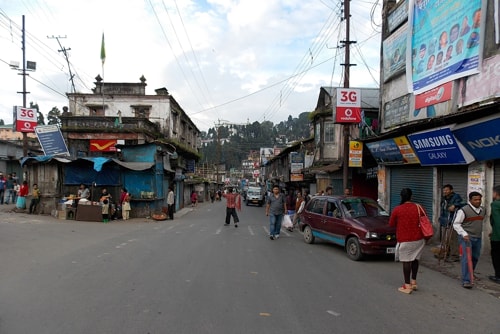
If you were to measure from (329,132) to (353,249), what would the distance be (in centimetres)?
1919

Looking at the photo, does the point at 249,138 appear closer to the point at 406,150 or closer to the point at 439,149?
the point at 406,150

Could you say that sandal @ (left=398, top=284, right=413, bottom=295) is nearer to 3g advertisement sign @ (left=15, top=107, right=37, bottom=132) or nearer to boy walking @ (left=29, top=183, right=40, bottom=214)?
boy walking @ (left=29, top=183, right=40, bottom=214)

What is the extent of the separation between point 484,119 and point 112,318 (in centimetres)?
901

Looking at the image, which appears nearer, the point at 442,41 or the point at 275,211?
the point at 442,41

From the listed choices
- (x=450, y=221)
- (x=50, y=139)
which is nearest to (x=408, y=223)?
(x=450, y=221)

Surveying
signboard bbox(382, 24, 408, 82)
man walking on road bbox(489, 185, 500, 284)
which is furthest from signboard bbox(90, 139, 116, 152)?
man walking on road bbox(489, 185, 500, 284)

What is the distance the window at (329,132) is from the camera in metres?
27.5

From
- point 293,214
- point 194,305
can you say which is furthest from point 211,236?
point 194,305

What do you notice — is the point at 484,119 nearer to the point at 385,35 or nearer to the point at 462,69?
the point at 462,69

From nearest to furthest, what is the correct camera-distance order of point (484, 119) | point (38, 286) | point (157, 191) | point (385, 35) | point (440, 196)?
point (38, 286), point (484, 119), point (440, 196), point (385, 35), point (157, 191)

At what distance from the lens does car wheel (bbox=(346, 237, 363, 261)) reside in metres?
8.99

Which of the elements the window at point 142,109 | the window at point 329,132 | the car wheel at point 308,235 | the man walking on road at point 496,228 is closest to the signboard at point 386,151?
the car wheel at point 308,235

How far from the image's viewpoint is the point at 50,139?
19.8 m

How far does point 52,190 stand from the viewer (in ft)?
64.0
